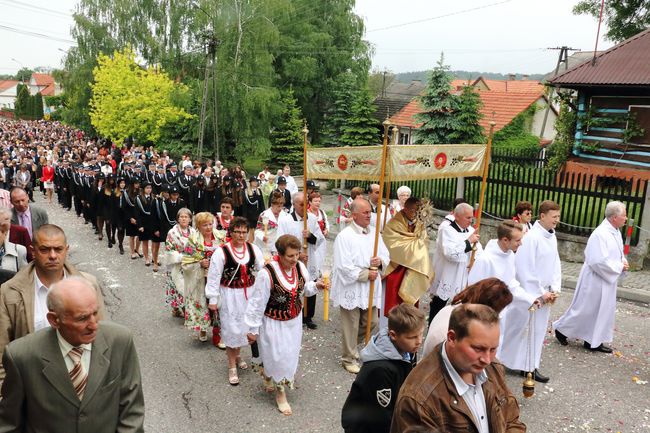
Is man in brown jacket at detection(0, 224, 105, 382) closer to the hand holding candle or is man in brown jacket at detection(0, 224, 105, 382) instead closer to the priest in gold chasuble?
the hand holding candle

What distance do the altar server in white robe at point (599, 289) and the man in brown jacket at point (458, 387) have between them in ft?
15.9

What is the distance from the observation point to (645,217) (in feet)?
35.5

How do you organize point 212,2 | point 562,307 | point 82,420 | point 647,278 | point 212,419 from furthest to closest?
point 212,2, point 647,278, point 562,307, point 212,419, point 82,420

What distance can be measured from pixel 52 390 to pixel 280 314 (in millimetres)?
2679

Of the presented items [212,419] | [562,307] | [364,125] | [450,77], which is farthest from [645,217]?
[364,125]

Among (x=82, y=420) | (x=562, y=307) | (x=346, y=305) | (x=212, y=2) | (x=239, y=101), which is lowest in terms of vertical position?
(x=562, y=307)

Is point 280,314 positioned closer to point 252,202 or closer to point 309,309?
point 309,309

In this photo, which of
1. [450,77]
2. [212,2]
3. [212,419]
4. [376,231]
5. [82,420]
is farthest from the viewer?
[212,2]

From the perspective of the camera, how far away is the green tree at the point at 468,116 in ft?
66.3

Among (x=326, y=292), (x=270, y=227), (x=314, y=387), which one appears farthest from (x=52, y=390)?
(x=270, y=227)

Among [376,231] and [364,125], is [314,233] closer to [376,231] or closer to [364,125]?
[376,231]

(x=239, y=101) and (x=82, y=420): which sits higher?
(x=239, y=101)

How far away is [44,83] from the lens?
12912 cm

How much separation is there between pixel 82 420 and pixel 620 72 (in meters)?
17.9
